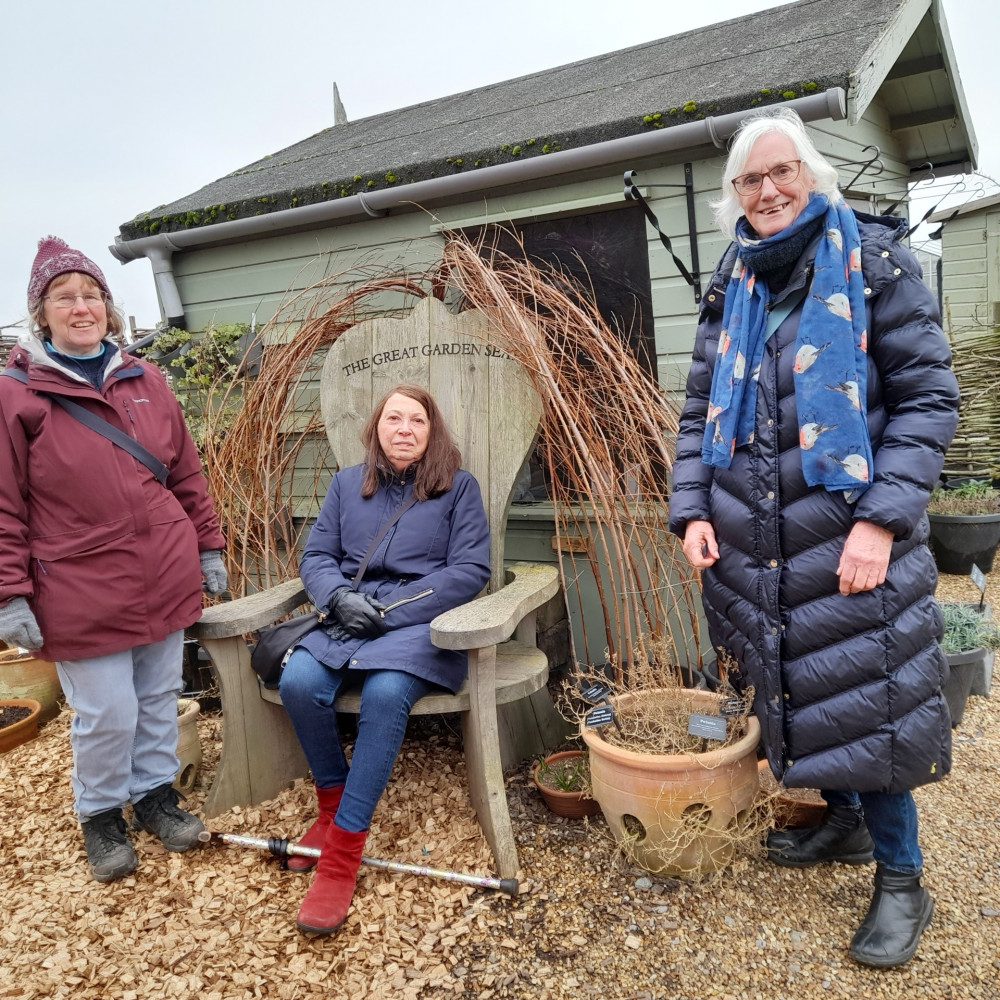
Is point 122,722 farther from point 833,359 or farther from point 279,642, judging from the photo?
point 833,359

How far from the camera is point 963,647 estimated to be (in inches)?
119

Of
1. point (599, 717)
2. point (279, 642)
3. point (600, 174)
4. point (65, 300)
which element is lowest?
point (599, 717)

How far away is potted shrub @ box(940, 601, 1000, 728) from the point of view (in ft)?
9.45

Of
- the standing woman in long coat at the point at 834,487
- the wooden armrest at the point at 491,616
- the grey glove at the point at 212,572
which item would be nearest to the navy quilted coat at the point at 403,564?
the wooden armrest at the point at 491,616

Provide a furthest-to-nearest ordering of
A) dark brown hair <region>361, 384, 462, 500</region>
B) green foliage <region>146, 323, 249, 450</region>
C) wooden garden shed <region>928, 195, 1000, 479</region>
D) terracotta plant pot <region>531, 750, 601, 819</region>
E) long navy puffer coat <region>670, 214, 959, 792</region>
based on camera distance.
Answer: wooden garden shed <region>928, 195, 1000, 479</region>
green foliage <region>146, 323, 249, 450</region>
dark brown hair <region>361, 384, 462, 500</region>
terracotta plant pot <region>531, 750, 601, 819</region>
long navy puffer coat <region>670, 214, 959, 792</region>

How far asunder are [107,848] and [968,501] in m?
4.99

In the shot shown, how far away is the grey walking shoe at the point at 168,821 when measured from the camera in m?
2.34

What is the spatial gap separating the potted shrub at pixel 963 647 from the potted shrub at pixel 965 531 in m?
1.68

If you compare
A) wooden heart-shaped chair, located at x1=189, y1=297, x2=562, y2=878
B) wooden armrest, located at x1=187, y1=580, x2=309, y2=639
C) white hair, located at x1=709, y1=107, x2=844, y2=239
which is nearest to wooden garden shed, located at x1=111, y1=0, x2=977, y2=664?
wooden heart-shaped chair, located at x1=189, y1=297, x2=562, y2=878

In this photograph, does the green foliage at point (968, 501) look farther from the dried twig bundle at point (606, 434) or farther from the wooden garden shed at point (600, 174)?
the dried twig bundle at point (606, 434)

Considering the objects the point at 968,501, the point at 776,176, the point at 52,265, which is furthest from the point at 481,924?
the point at 968,501

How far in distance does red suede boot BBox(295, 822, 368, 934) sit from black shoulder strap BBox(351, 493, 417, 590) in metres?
0.72

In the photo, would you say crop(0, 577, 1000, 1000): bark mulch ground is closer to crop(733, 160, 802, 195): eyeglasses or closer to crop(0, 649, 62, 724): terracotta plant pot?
crop(0, 649, 62, 724): terracotta plant pot

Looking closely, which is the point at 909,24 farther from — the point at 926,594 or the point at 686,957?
the point at 686,957
